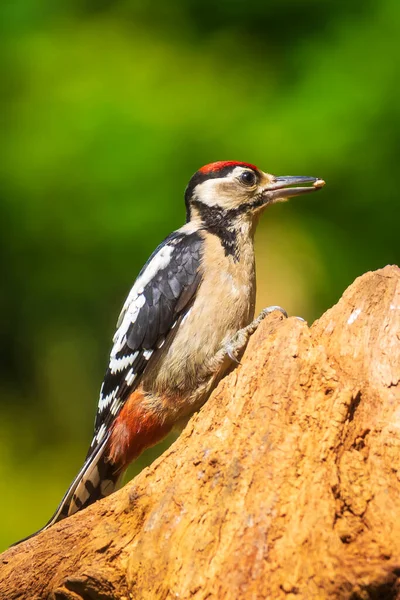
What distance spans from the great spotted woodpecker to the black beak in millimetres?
151

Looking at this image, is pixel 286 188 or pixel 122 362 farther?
pixel 286 188

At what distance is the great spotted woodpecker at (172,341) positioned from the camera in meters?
3.59

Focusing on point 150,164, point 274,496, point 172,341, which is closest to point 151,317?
point 172,341

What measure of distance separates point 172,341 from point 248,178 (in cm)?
85

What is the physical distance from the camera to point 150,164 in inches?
217

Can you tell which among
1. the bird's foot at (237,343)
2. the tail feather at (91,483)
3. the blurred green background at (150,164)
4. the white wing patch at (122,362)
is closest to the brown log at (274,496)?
the bird's foot at (237,343)

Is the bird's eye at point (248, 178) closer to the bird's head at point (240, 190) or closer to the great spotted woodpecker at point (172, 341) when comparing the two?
the bird's head at point (240, 190)

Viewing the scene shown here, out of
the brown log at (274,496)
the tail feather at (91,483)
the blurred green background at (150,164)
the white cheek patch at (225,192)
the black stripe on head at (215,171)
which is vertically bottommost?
the brown log at (274,496)

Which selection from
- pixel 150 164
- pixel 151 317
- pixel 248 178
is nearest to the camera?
pixel 151 317

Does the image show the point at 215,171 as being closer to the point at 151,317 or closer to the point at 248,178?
the point at 248,178

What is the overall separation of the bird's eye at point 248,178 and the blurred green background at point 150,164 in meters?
1.10

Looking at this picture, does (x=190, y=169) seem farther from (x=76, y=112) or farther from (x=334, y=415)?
(x=334, y=415)

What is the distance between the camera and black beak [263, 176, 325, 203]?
4.00 metres

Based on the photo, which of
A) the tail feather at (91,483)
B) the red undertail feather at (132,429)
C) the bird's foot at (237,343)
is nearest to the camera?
the bird's foot at (237,343)
